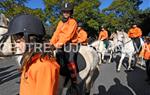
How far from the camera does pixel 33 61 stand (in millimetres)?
2627

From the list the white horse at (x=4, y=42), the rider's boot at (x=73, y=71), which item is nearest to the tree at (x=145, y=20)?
the white horse at (x=4, y=42)

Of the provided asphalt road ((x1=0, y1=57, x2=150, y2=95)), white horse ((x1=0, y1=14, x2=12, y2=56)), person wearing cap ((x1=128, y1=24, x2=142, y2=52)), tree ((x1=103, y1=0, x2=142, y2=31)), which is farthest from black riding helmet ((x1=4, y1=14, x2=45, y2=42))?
tree ((x1=103, y1=0, x2=142, y2=31))

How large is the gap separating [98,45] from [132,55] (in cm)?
517

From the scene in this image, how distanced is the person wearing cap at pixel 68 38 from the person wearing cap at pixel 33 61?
363 centimetres

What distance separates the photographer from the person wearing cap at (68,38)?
6.50 metres

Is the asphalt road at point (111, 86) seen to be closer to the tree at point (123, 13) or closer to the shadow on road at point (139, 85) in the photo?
the shadow on road at point (139, 85)

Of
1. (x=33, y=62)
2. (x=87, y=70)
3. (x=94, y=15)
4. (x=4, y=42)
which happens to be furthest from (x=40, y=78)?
(x=94, y=15)

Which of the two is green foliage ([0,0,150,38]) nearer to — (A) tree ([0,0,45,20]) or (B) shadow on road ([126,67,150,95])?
(A) tree ([0,0,45,20])

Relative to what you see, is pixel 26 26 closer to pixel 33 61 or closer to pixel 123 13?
pixel 33 61

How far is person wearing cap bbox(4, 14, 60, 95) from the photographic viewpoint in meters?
2.48

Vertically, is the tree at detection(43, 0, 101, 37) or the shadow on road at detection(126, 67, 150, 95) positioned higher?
the tree at detection(43, 0, 101, 37)

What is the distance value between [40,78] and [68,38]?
4.10m

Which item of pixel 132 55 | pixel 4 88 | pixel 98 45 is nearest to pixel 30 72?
pixel 4 88

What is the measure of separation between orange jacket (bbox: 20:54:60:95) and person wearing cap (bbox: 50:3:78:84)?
3.79m
